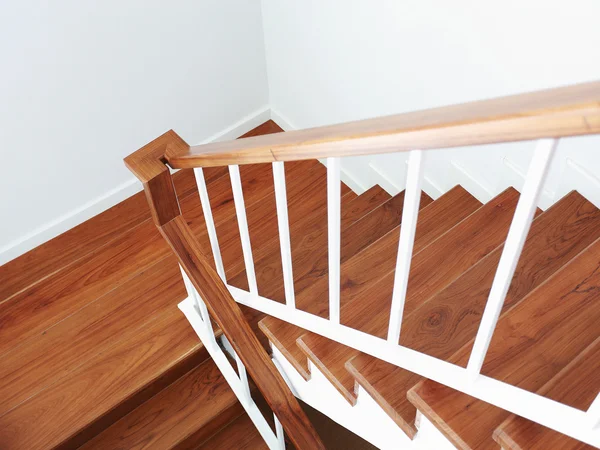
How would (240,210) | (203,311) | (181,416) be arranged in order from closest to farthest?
(240,210) → (203,311) → (181,416)

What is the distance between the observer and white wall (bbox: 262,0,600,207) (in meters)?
1.73

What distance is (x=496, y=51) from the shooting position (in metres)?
1.88

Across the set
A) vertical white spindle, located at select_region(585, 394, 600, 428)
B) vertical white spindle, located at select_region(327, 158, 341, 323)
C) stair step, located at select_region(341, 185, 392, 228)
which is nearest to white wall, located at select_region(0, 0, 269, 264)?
stair step, located at select_region(341, 185, 392, 228)

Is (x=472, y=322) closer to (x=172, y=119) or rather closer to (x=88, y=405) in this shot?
(x=88, y=405)

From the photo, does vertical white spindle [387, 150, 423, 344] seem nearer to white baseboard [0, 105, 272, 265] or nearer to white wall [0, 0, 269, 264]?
white wall [0, 0, 269, 264]

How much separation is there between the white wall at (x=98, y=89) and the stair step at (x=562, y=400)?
85.7 inches

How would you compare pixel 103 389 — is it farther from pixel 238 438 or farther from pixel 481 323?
pixel 481 323

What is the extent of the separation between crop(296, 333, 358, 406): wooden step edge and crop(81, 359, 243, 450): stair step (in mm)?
770

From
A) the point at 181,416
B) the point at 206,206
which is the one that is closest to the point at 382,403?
the point at 206,206

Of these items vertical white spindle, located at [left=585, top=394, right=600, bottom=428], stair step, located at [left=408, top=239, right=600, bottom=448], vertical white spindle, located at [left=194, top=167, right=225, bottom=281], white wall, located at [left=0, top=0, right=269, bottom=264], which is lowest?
vertical white spindle, located at [left=585, top=394, right=600, bottom=428]

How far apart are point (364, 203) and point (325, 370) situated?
1337 mm

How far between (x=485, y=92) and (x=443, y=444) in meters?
1.22

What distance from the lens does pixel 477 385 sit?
1061 millimetres

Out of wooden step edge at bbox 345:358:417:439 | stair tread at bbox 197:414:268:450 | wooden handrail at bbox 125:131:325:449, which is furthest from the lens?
stair tread at bbox 197:414:268:450
